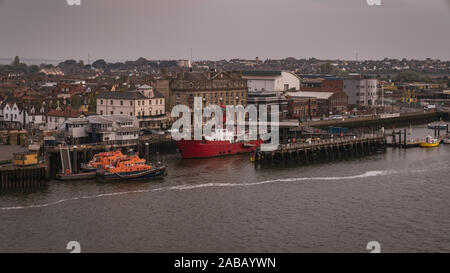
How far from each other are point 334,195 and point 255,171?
17.9 feet

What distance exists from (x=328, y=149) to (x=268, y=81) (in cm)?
2107

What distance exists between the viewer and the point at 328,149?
30234 millimetres

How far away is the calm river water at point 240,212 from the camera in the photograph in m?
15.1

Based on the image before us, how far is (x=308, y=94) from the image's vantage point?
48812 millimetres

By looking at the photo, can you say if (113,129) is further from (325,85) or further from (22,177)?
(325,85)

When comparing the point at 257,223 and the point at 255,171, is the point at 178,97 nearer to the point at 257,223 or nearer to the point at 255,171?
the point at 255,171

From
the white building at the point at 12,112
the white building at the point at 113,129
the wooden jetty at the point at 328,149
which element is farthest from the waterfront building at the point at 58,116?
the wooden jetty at the point at 328,149

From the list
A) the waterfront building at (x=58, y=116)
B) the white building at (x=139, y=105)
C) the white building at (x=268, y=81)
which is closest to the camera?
the waterfront building at (x=58, y=116)

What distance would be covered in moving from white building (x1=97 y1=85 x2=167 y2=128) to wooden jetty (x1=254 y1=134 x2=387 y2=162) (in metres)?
9.05

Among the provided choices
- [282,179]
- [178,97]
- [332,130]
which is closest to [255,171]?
[282,179]

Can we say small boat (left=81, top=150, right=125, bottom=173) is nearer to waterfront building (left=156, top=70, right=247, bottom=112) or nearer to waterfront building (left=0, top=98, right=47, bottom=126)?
waterfront building (left=0, top=98, right=47, bottom=126)

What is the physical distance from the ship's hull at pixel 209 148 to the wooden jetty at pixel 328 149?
2146mm

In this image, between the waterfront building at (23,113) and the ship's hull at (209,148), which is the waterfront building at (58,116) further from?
the ship's hull at (209,148)

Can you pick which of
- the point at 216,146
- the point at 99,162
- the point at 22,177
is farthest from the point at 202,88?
the point at 22,177
